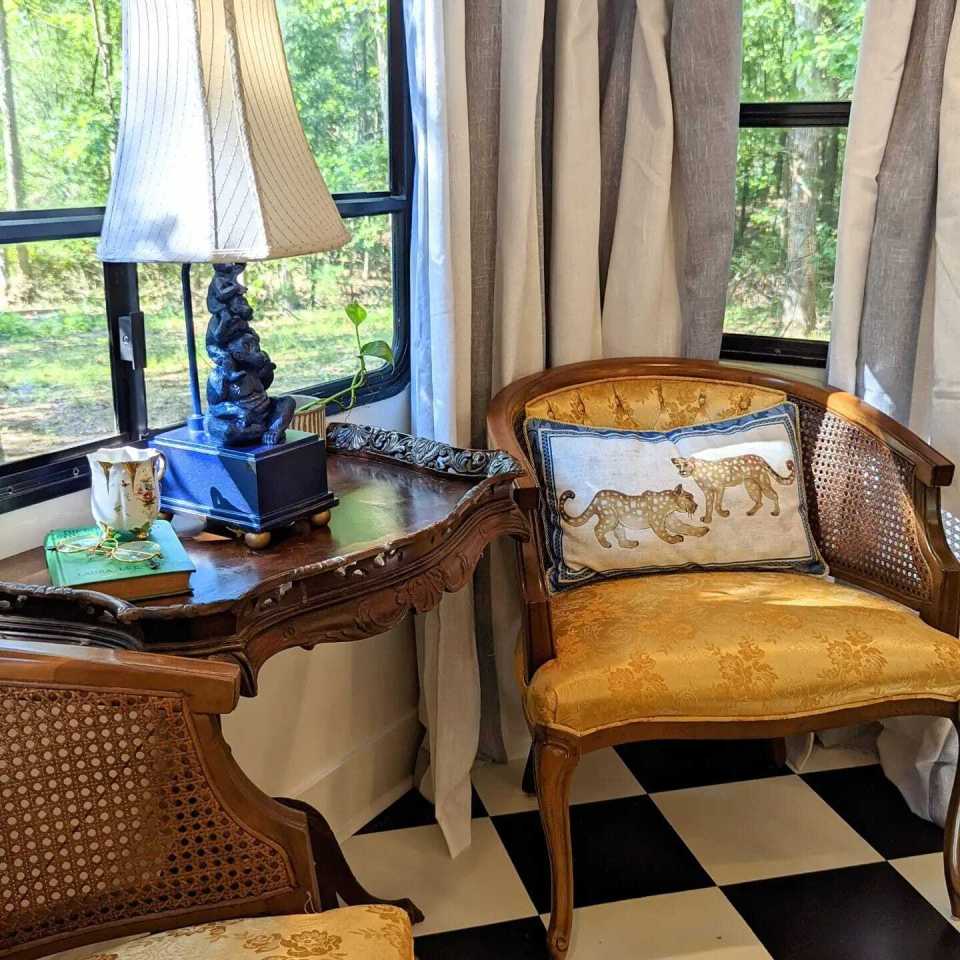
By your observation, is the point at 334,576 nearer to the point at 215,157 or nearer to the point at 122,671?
the point at 122,671

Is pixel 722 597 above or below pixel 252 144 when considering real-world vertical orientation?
below

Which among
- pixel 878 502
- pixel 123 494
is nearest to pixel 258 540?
pixel 123 494

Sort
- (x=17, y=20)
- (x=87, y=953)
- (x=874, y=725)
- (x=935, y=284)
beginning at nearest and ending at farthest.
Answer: (x=87, y=953)
(x=17, y=20)
(x=935, y=284)
(x=874, y=725)

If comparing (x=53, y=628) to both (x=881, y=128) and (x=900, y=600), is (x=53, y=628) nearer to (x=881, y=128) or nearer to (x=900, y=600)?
(x=900, y=600)

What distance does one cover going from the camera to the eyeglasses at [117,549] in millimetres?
1413

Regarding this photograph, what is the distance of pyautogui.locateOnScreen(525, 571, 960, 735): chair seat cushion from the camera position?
1.81 m

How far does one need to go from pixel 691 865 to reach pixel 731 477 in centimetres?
73

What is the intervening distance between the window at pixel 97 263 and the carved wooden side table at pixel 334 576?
0.21m

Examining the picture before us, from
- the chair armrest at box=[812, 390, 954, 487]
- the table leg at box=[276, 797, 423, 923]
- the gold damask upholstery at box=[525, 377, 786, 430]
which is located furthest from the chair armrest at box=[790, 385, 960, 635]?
the table leg at box=[276, 797, 423, 923]

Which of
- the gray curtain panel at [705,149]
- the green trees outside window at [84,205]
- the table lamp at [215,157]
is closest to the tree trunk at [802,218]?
the gray curtain panel at [705,149]

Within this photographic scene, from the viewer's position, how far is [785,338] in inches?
102

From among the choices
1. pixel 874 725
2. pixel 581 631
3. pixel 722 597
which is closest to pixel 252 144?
pixel 581 631

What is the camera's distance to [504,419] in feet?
6.91

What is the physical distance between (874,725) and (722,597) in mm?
791
